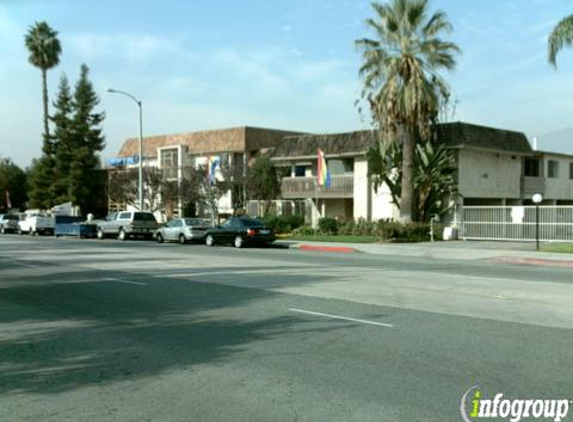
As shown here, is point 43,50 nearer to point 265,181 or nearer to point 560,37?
point 265,181

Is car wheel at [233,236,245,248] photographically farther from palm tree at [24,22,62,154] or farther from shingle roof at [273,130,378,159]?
palm tree at [24,22,62,154]

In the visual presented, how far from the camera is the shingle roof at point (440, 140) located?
3344 centimetres

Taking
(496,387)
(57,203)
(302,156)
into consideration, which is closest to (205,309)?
(496,387)

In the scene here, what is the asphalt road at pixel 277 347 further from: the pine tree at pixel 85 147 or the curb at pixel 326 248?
the pine tree at pixel 85 147

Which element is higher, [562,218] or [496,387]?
[562,218]

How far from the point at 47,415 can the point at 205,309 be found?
535 cm

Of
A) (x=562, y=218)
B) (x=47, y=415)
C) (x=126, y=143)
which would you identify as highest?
(x=126, y=143)

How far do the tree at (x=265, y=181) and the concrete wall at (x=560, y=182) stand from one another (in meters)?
17.3

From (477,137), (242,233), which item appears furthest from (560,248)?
(242,233)

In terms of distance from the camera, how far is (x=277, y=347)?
778 centimetres

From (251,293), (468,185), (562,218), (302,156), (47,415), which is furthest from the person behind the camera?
(302,156)

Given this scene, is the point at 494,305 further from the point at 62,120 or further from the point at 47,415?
the point at 62,120

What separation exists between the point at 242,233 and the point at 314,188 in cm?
1131

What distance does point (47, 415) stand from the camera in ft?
17.7
